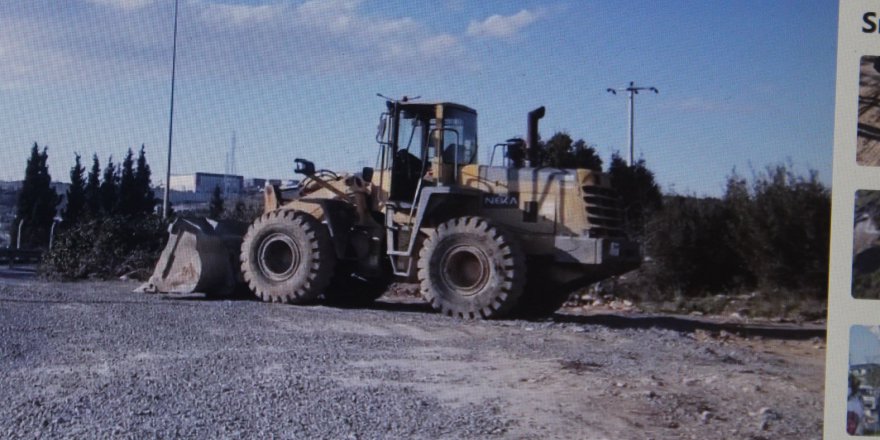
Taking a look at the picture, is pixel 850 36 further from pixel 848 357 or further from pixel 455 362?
pixel 455 362

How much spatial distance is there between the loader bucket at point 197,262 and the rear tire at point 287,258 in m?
0.58

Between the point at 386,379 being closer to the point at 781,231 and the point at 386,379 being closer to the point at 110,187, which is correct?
the point at 781,231

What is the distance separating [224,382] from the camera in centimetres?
745

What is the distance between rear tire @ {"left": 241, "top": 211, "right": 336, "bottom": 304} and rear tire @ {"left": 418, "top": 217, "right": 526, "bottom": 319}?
1.78 metres

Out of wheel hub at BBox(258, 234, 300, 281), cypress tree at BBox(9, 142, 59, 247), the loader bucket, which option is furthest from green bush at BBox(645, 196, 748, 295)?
cypress tree at BBox(9, 142, 59, 247)

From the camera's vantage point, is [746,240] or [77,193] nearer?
[746,240]

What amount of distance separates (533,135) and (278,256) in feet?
14.3

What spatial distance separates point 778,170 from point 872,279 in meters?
7.90

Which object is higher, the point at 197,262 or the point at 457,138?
the point at 457,138

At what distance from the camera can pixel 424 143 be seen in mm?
14062

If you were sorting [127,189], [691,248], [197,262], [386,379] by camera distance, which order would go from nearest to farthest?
[386,379] → [197,262] → [691,248] → [127,189]

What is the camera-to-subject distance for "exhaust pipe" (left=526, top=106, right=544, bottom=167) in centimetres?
1394

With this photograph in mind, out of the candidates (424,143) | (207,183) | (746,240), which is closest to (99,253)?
(424,143)

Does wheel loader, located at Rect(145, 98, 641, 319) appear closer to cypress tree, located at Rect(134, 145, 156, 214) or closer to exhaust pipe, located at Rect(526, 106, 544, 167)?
exhaust pipe, located at Rect(526, 106, 544, 167)
